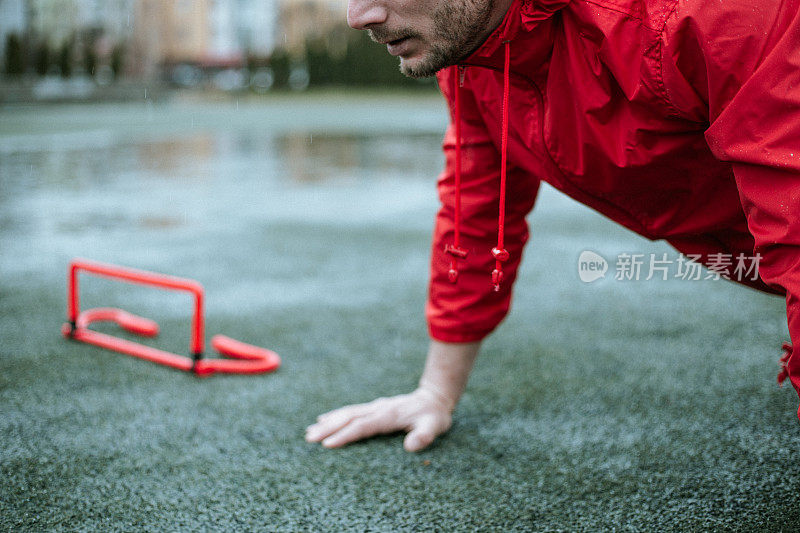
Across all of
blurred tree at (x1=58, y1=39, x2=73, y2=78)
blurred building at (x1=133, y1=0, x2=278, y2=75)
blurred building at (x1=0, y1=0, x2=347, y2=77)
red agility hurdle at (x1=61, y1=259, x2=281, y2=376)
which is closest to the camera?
red agility hurdle at (x1=61, y1=259, x2=281, y2=376)

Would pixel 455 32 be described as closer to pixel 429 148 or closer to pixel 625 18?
pixel 625 18

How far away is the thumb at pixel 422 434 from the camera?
2.07 m

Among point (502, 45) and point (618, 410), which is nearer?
point (502, 45)

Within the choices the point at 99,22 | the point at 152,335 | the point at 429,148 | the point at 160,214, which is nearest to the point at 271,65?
the point at 99,22

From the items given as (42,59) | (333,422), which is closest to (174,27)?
(42,59)

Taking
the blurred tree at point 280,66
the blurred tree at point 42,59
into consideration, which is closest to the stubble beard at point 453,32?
the blurred tree at point 42,59

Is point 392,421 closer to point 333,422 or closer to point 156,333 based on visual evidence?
point 333,422

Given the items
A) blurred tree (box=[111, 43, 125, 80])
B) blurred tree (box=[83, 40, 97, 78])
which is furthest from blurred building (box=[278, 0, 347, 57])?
blurred tree (box=[83, 40, 97, 78])

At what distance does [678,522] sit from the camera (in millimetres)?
1704

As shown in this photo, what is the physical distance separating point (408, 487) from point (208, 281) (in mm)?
2317

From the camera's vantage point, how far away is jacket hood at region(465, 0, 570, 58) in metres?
1.36

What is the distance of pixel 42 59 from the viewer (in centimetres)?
2844

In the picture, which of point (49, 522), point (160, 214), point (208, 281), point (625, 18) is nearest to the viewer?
point (625, 18)

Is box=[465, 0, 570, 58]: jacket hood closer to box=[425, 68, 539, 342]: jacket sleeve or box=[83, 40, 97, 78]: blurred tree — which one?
box=[425, 68, 539, 342]: jacket sleeve
